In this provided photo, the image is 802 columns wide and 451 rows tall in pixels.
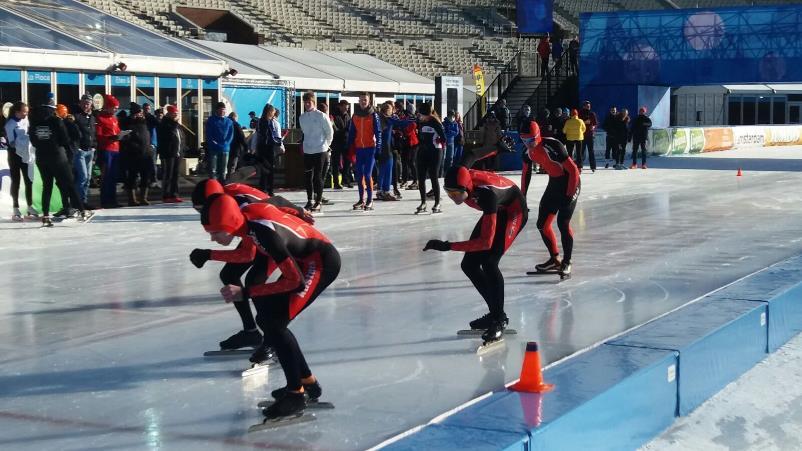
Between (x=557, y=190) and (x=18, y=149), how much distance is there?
742cm

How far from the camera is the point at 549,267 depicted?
938cm

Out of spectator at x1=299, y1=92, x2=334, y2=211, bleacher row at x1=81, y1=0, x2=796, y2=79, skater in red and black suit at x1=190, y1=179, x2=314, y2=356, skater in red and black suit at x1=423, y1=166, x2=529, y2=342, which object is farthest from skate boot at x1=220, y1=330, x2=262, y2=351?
bleacher row at x1=81, y1=0, x2=796, y2=79

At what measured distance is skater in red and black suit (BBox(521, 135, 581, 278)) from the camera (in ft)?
29.5

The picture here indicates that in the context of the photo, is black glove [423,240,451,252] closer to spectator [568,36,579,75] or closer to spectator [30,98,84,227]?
spectator [30,98,84,227]

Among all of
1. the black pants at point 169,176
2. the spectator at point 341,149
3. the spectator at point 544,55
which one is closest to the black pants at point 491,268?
the spectator at point 341,149

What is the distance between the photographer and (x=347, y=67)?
1310 inches

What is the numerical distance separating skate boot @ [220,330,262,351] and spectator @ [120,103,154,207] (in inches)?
387

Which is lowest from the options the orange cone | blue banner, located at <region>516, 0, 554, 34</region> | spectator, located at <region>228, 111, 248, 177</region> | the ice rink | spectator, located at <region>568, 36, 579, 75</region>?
the ice rink

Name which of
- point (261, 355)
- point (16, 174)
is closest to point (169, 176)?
point (16, 174)

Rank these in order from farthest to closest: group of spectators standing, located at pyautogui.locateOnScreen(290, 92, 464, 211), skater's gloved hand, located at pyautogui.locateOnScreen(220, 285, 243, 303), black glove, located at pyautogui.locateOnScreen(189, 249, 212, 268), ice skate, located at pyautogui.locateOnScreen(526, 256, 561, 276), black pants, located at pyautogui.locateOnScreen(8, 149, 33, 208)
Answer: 1. group of spectators standing, located at pyautogui.locateOnScreen(290, 92, 464, 211)
2. black pants, located at pyautogui.locateOnScreen(8, 149, 33, 208)
3. ice skate, located at pyautogui.locateOnScreen(526, 256, 561, 276)
4. black glove, located at pyautogui.locateOnScreen(189, 249, 212, 268)
5. skater's gloved hand, located at pyautogui.locateOnScreen(220, 285, 243, 303)

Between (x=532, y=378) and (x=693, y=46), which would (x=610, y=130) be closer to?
(x=693, y=46)

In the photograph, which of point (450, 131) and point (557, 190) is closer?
point (557, 190)

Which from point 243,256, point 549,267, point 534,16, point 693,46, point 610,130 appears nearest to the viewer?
point 243,256

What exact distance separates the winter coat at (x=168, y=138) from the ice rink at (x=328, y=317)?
161 cm
